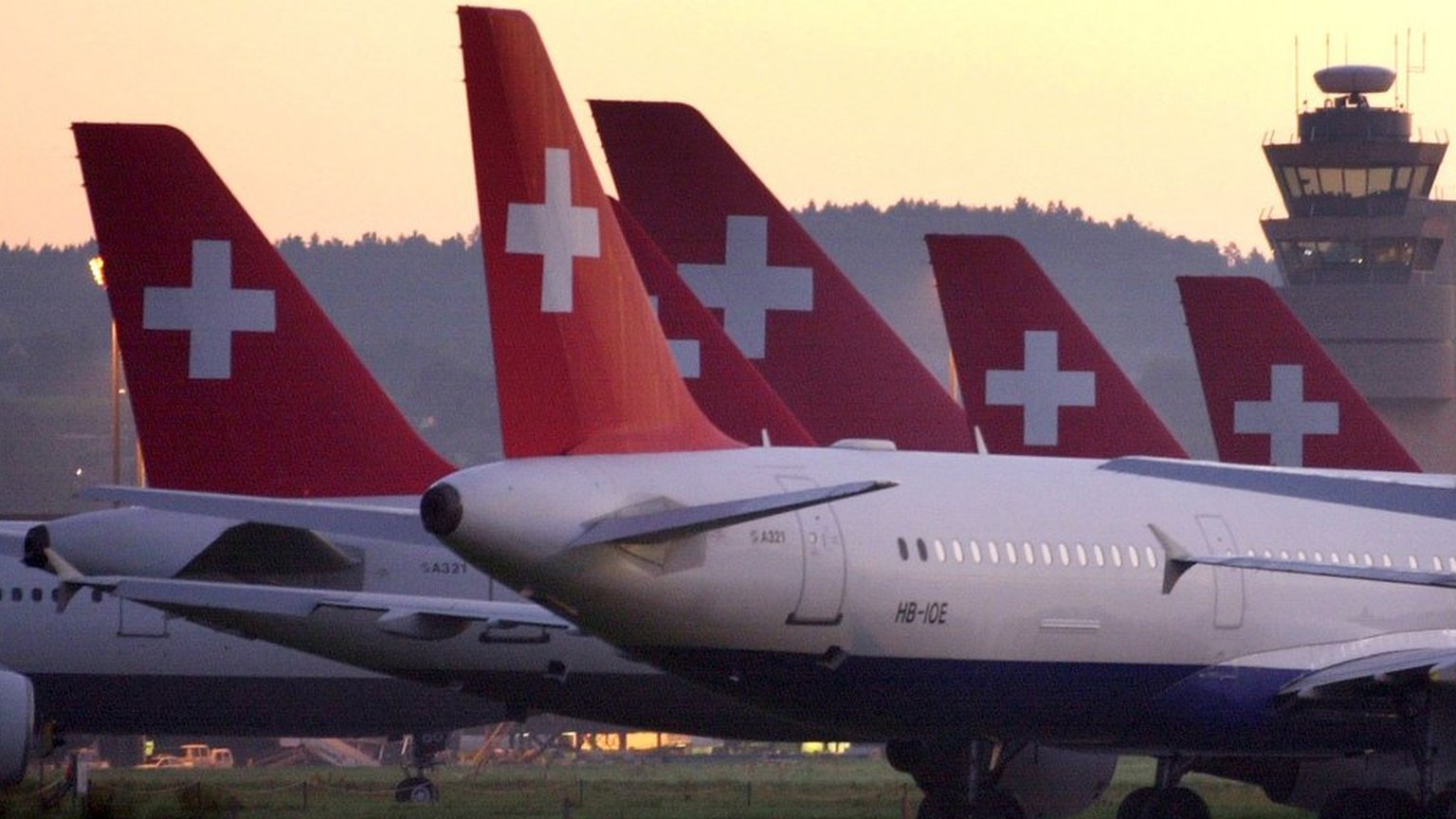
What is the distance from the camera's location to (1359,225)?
85.8 metres

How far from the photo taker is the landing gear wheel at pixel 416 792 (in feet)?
127

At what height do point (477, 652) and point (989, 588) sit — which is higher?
point (989, 588)

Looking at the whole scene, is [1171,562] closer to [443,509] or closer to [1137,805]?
[1137,805]

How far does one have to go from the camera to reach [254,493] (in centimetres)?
3133

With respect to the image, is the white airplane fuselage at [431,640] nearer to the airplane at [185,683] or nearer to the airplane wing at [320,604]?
the airplane wing at [320,604]

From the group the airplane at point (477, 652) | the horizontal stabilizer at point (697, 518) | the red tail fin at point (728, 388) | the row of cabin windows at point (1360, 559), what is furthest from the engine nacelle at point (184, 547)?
the horizontal stabilizer at point (697, 518)

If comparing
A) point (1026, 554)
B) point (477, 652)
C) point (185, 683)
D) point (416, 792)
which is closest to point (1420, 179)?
point (416, 792)

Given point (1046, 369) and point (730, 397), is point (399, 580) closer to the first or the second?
point (730, 397)

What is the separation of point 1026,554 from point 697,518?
4.60m

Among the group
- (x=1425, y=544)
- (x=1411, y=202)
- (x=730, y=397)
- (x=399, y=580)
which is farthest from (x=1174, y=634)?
(x=1411, y=202)

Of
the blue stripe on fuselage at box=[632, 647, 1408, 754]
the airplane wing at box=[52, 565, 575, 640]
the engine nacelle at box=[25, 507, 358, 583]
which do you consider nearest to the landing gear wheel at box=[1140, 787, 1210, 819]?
the blue stripe on fuselage at box=[632, 647, 1408, 754]

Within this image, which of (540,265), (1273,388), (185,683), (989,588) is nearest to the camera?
(540,265)

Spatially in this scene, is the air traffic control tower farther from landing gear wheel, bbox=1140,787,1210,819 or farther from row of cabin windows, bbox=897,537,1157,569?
row of cabin windows, bbox=897,537,1157,569

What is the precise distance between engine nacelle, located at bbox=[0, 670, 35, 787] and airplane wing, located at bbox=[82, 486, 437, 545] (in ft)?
17.8
